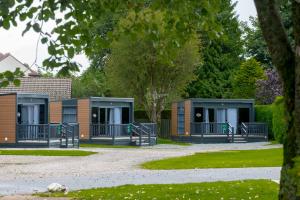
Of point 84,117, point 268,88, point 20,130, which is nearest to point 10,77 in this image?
point 20,130

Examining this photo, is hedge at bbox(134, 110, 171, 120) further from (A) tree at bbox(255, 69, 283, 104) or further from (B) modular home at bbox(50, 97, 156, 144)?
(B) modular home at bbox(50, 97, 156, 144)

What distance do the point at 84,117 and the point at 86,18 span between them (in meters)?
34.7

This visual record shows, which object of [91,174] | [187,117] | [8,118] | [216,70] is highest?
[216,70]

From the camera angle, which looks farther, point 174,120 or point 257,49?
point 257,49

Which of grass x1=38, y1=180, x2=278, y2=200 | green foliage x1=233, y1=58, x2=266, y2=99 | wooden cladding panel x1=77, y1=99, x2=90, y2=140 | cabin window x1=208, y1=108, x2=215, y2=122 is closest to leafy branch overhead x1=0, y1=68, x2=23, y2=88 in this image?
grass x1=38, y1=180, x2=278, y2=200

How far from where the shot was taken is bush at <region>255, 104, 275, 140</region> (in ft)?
148

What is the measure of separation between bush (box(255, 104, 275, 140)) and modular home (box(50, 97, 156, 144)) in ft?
27.5

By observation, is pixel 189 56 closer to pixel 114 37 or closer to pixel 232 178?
pixel 232 178

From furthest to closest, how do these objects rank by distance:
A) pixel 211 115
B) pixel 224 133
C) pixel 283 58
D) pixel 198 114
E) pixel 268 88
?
pixel 268 88
pixel 211 115
pixel 198 114
pixel 224 133
pixel 283 58

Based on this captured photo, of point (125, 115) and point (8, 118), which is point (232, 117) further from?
point (8, 118)

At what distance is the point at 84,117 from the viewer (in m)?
42.2

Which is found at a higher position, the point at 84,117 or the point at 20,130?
the point at 84,117

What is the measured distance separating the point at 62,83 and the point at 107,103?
1729 centimetres

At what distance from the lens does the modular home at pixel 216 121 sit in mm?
44750
